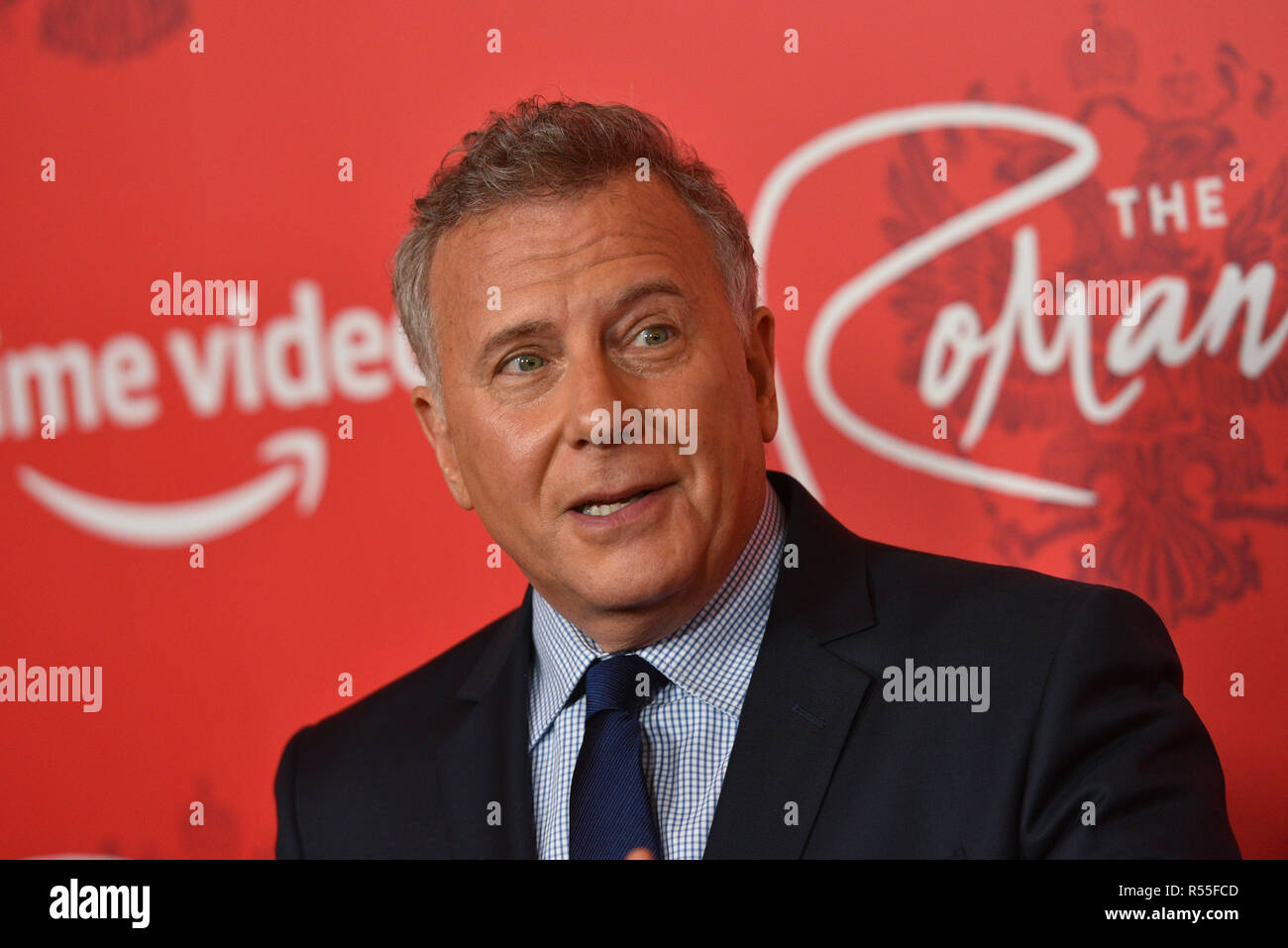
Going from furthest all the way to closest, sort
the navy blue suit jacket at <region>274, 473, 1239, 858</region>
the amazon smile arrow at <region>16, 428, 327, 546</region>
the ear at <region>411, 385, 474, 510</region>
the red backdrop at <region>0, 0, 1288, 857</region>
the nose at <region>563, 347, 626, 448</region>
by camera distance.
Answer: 1. the amazon smile arrow at <region>16, 428, 327, 546</region>
2. the red backdrop at <region>0, 0, 1288, 857</region>
3. the ear at <region>411, 385, 474, 510</region>
4. the nose at <region>563, 347, 626, 448</region>
5. the navy blue suit jacket at <region>274, 473, 1239, 858</region>

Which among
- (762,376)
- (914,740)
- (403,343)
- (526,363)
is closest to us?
(914,740)

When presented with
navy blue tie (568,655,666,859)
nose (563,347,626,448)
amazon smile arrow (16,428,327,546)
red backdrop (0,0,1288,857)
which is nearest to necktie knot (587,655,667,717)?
navy blue tie (568,655,666,859)

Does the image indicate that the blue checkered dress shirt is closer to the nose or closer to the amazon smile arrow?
the nose

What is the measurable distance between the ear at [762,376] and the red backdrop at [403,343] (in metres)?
0.40

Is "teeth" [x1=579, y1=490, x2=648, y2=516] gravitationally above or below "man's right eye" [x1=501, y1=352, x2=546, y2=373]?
below

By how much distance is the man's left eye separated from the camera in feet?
5.21

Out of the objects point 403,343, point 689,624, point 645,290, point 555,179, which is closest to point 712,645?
point 689,624

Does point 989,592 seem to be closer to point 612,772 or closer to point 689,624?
point 689,624

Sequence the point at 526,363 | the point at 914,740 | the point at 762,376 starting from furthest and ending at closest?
the point at 762,376 < the point at 526,363 < the point at 914,740

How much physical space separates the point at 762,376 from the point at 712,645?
36cm

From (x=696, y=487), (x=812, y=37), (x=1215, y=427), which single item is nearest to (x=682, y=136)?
(x=812, y=37)

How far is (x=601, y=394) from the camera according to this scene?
151 cm

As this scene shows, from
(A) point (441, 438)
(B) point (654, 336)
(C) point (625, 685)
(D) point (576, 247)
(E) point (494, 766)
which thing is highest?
(D) point (576, 247)
